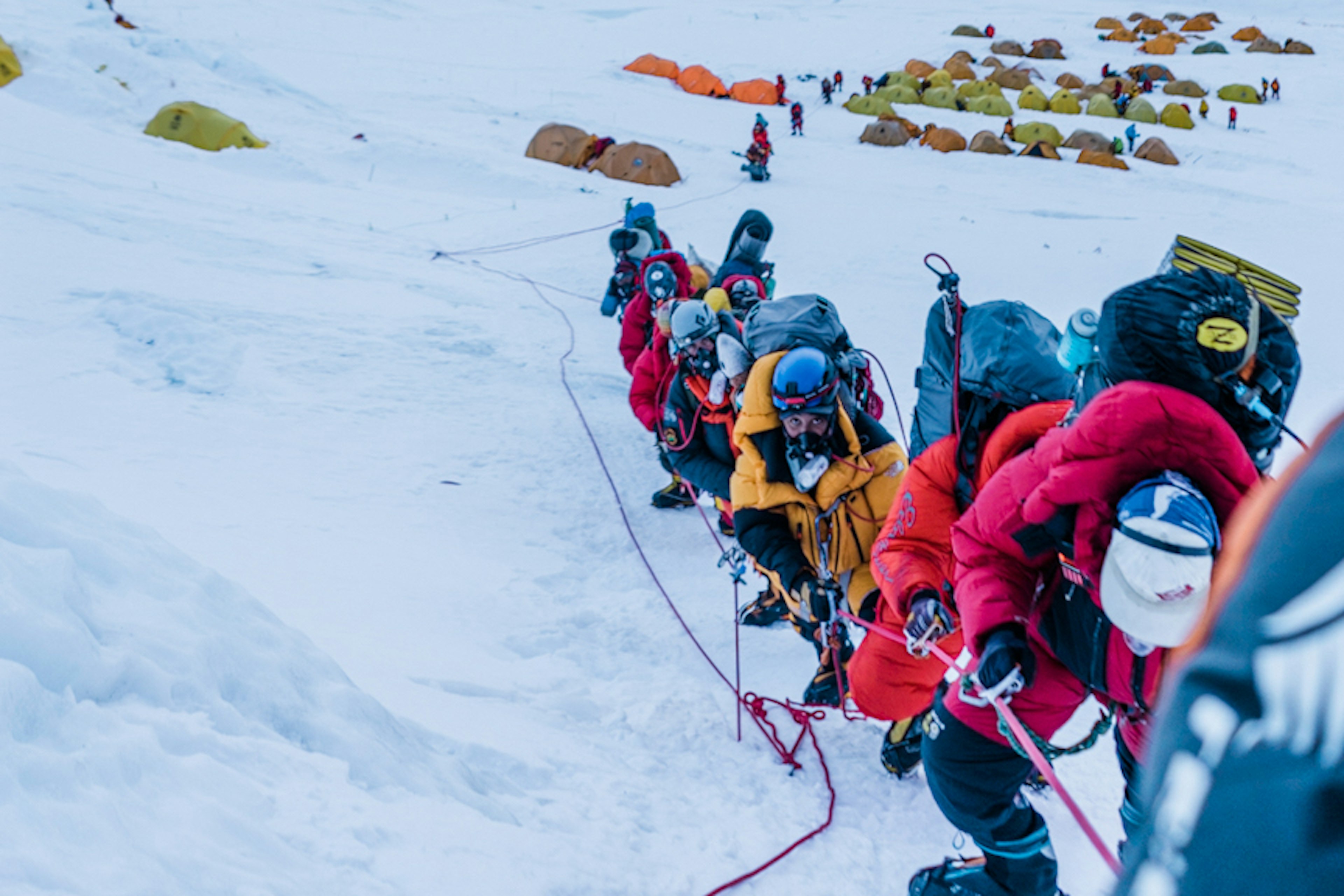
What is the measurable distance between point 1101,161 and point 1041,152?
1.25 meters

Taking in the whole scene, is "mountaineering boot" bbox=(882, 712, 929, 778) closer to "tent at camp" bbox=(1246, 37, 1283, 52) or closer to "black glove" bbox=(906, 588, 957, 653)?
"black glove" bbox=(906, 588, 957, 653)

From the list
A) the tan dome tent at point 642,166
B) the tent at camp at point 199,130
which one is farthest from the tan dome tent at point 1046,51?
the tent at camp at point 199,130

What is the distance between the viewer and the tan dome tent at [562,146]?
16.6m

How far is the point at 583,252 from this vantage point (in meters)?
11.7

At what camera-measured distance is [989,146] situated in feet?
59.4

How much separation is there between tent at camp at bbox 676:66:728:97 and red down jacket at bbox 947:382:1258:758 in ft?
82.1

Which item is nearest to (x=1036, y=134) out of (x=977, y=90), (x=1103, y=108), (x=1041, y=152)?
(x=1041, y=152)

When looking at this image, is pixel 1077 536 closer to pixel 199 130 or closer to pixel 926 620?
pixel 926 620

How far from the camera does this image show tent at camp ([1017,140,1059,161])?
1725cm

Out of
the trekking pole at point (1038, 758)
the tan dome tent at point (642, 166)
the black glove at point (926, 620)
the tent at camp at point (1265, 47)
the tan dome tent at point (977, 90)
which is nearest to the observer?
the trekking pole at point (1038, 758)

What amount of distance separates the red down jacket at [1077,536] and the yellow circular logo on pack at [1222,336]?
12cm

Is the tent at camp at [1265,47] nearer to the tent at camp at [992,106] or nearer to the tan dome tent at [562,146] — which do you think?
the tent at camp at [992,106]

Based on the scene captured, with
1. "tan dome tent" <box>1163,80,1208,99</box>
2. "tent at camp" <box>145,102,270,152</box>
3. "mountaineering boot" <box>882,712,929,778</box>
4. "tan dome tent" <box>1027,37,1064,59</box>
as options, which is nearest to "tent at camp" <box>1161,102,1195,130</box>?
"tan dome tent" <box>1163,80,1208,99</box>

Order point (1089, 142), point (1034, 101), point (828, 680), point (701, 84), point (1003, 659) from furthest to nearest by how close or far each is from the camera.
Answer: point (701, 84)
point (1034, 101)
point (1089, 142)
point (828, 680)
point (1003, 659)
